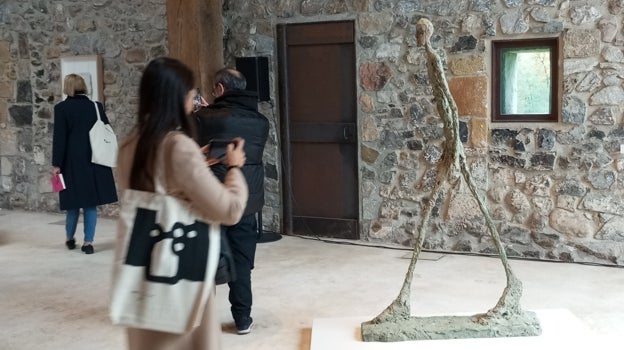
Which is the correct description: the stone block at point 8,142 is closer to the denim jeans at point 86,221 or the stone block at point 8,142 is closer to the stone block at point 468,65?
the denim jeans at point 86,221

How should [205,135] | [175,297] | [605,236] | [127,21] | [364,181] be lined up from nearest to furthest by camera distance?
[175,297], [205,135], [605,236], [364,181], [127,21]

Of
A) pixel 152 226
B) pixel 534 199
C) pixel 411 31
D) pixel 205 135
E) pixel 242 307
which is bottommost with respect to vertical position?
pixel 242 307

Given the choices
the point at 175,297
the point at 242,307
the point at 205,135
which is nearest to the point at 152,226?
the point at 175,297

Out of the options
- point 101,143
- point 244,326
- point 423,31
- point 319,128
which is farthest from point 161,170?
point 319,128

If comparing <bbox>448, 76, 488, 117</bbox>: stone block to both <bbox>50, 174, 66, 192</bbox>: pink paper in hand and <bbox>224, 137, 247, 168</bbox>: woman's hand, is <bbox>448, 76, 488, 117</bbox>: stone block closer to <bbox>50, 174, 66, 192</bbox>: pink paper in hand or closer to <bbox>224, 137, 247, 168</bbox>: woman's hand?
<bbox>50, 174, 66, 192</bbox>: pink paper in hand

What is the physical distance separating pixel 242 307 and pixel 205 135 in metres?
0.88

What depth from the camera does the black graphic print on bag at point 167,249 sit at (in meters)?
1.97

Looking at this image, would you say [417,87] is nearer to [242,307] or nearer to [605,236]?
[605,236]

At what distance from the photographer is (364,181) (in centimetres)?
562

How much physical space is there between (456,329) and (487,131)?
2.12 meters

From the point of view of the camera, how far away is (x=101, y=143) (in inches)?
207

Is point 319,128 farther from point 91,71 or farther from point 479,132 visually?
point 91,71

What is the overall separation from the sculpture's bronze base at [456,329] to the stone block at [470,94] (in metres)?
2.05

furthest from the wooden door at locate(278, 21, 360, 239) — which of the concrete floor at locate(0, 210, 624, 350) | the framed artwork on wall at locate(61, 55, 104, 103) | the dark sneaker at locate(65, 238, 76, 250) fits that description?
the framed artwork on wall at locate(61, 55, 104, 103)
